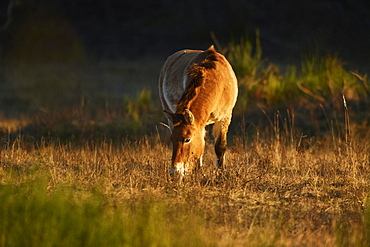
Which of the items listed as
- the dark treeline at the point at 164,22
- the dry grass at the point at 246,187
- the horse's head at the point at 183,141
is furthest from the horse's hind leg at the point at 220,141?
the dark treeline at the point at 164,22

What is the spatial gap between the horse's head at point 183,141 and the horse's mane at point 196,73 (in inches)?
5.9

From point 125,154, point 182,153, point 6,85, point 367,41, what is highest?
point 367,41

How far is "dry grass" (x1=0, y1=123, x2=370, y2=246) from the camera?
4.57m

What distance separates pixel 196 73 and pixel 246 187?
4.92 feet

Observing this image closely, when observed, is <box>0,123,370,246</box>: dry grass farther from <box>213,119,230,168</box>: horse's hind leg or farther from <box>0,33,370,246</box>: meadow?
<box>213,119,230,168</box>: horse's hind leg

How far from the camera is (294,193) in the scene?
5836 millimetres

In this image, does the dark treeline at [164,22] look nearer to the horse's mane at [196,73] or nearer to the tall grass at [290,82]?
the tall grass at [290,82]

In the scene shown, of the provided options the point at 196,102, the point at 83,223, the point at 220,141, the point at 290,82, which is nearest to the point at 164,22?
the point at 290,82

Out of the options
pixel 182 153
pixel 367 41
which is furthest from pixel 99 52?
pixel 182 153

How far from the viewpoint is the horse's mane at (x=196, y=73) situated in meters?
5.98

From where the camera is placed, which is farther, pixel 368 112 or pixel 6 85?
pixel 6 85

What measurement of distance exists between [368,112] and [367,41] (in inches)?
58.0

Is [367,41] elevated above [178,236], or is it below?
above

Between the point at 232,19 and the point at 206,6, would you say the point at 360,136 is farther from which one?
the point at 206,6
